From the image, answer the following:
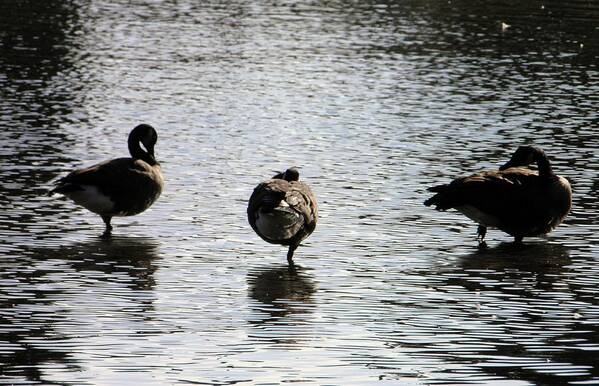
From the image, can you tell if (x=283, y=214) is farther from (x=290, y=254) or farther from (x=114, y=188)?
(x=114, y=188)

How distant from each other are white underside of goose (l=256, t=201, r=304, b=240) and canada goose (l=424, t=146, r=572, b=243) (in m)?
2.47

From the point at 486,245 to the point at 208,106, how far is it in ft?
41.3

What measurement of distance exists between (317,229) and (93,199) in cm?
302

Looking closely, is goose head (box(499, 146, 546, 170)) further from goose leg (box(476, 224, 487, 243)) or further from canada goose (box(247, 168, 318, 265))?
canada goose (box(247, 168, 318, 265))

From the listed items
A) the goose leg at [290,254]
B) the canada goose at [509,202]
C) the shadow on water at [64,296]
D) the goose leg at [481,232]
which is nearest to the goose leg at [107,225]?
the shadow on water at [64,296]

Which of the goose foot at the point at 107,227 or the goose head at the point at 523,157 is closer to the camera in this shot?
the goose foot at the point at 107,227

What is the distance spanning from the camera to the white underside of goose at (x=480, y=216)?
695 inches

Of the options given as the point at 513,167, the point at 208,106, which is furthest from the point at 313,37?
the point at 513,167

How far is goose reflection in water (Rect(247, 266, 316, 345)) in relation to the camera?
12.9 meters

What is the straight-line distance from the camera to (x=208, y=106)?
1156 inches

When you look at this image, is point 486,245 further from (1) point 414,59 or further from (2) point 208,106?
(1) point 414,59

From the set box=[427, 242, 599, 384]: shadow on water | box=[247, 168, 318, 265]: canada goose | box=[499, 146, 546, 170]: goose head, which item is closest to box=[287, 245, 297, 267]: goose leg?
box=[247, 168, 318, 265]: canada goose

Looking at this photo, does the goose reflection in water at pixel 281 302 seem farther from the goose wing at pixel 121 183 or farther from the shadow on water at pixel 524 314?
the goose wing at pixel 121 183

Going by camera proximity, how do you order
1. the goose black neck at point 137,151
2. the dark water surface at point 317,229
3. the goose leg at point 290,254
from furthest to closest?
the goose black neck at point 137,151 < the goose leg at point 290,254 < the dark water surface at point 317,229
